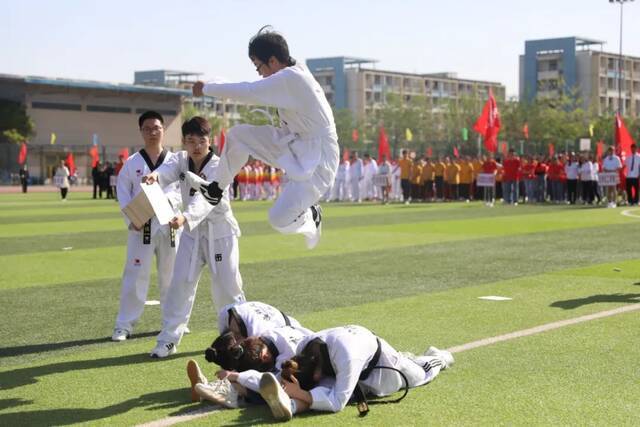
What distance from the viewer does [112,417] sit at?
251 inches

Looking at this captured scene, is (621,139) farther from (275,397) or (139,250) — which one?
(275,397)

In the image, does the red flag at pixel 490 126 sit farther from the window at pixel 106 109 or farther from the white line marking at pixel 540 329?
the window at pixel 106 109

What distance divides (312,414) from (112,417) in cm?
130

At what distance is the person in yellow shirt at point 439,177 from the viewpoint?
4147 cm

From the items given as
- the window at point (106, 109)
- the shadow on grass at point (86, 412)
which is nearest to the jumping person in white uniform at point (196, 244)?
the shadow on grass at point (86, 412)

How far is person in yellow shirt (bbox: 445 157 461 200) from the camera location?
135 feet

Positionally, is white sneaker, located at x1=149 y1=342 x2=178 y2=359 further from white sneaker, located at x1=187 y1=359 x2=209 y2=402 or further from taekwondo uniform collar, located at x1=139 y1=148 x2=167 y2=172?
taekwondo uniform collar, located at x1=139 y1=148 x2=167 y2=172

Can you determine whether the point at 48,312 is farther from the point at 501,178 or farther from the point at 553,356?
the point at 501,178

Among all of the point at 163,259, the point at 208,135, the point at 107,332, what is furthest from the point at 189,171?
the point at 107,332

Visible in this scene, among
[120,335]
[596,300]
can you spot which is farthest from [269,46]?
[596,300]

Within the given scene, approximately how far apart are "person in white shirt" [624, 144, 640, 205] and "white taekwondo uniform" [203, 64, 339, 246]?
28.6m

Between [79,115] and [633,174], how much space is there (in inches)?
2557

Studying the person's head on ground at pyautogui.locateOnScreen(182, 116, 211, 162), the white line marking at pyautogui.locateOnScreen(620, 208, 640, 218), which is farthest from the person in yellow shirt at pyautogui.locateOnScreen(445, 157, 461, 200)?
the person's head on ground at pyautogui.locateOnScreen(182, 116, 211, 162)

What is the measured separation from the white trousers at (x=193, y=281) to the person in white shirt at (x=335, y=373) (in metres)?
2.13
